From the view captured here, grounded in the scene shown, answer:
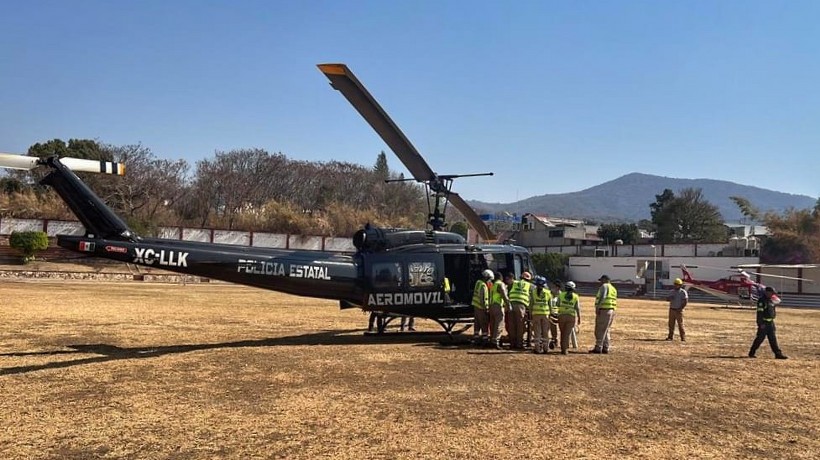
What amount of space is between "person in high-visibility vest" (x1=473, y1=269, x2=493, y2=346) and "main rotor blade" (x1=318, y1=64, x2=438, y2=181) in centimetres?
282

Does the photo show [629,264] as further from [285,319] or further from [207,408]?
[207,408]

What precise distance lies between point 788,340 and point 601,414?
1328 cm

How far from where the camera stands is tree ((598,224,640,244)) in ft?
285

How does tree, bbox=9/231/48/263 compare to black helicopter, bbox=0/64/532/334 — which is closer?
black helicopter, bbox=0/64/532/334

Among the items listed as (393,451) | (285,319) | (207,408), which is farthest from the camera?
(285,319)

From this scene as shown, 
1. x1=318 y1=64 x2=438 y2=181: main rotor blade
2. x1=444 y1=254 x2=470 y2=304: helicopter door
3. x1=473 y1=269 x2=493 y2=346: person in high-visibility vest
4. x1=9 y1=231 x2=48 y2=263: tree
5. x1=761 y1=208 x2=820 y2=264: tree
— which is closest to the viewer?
x1=318 y1=64 x2=438 y2=181: main rotor blade

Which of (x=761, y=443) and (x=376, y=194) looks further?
(x=376, y=194)

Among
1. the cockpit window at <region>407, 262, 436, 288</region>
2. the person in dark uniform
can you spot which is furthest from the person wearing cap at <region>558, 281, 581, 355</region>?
the person in dark uniform

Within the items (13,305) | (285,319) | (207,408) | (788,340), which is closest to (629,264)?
(788,340)

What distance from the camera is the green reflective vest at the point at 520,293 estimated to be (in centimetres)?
1359

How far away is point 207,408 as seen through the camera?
25.3 feet

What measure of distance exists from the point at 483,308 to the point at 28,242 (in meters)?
42.9

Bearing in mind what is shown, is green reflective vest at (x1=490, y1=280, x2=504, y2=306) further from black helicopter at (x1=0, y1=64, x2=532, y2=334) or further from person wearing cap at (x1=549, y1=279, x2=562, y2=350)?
black helicopter at (x1=0, y1=64, x2=532, y2=334)

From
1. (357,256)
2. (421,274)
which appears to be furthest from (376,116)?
(421,274)
